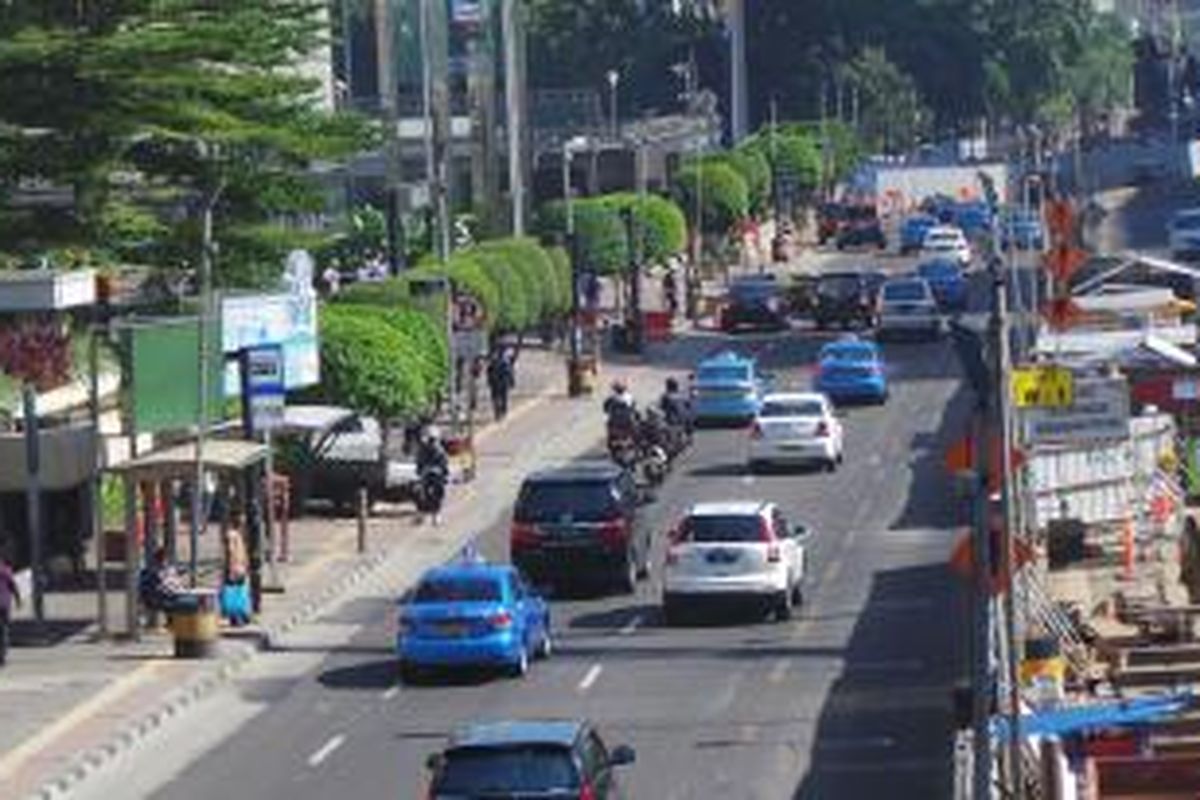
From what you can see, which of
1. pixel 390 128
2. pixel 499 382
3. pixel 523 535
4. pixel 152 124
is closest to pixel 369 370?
pixel 152 124

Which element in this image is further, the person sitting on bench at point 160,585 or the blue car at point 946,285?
the blue car at point 946,285

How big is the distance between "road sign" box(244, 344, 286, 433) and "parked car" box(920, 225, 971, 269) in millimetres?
56176

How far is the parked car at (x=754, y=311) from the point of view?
313 ft

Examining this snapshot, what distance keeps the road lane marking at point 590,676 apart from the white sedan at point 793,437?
823 inches

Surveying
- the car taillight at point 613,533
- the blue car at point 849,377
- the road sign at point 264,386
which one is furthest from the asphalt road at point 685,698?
the blue car at point 849,377

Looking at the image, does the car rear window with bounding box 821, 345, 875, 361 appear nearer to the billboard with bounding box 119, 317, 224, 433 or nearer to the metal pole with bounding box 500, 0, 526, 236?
the metal pole with bounding box 500, 0, 526, 236

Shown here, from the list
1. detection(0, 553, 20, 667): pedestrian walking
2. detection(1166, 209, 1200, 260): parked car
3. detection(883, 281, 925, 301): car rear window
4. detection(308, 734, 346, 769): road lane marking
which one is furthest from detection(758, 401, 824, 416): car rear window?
detection(1166, 209, 1200, 260): parked car

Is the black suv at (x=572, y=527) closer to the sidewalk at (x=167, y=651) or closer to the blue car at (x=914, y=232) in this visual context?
the sidewalk at (x=167, y=651)

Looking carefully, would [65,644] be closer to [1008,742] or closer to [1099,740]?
[1099,740]

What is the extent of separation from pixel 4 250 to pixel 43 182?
1346 mm

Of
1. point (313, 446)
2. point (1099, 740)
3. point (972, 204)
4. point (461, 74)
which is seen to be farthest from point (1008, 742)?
point (972, 204)

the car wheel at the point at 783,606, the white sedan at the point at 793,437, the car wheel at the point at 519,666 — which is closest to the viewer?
the car wheel at the point at 519,666

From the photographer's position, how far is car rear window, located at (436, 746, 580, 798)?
2716cm

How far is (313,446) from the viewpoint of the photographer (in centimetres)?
5812
